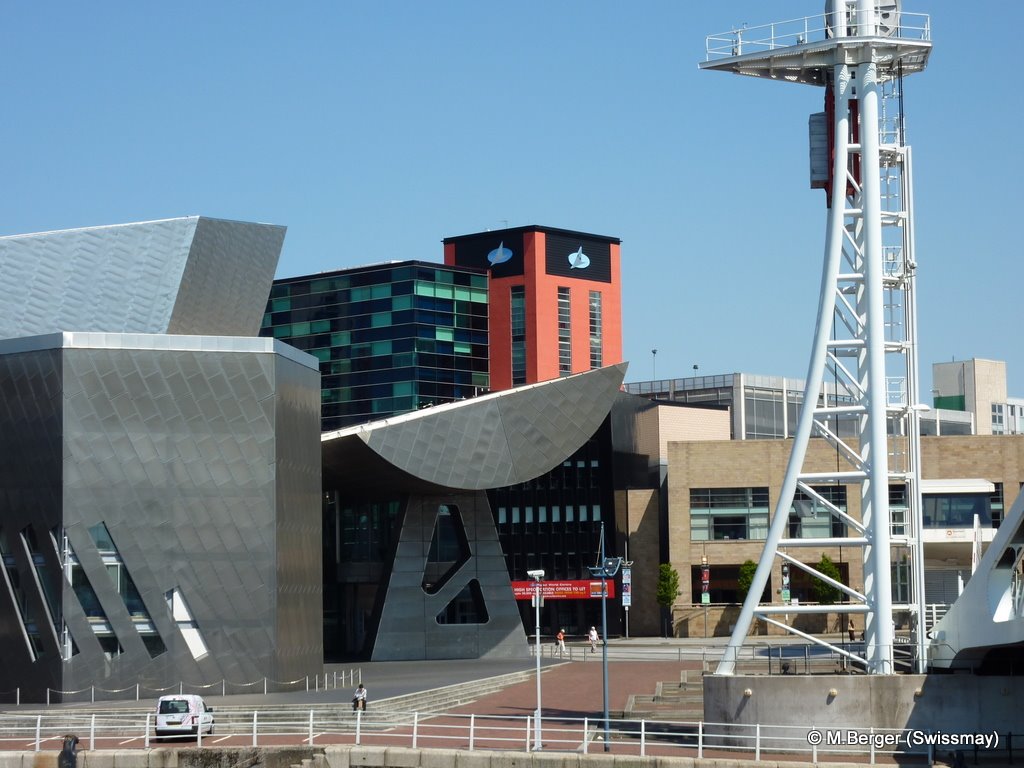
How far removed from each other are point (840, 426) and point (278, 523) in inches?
2740

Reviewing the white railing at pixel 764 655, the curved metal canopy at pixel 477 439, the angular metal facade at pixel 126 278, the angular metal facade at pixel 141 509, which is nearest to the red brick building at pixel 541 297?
the white railing at pixel 764 655

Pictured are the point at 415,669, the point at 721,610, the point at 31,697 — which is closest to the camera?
the point at 31,697

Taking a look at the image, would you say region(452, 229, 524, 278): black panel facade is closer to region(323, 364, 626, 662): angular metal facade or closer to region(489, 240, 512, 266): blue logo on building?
region(489, 240, 512, 266): blue logo on building

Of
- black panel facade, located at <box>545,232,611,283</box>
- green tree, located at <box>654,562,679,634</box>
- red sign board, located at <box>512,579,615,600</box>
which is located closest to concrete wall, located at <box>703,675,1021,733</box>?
green tree, located at <box>654,562,679,634</box>

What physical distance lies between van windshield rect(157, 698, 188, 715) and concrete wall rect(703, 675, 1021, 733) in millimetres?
13832

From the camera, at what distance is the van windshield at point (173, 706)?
1462 inches

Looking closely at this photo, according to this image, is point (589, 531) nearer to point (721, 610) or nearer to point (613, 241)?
point (721, 610)

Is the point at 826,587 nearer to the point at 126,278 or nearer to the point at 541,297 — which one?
the point at 541,297

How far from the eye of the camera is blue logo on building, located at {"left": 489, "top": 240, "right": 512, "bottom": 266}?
10431 cm

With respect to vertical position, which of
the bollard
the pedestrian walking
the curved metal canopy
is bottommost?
the bollard

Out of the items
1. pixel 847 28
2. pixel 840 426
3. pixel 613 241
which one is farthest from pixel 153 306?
pixel 840 426

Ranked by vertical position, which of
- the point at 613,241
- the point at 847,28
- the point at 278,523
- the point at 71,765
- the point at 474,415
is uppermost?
the point at 613,241

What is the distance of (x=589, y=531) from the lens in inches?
3561

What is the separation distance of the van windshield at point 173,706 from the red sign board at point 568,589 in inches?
2022
